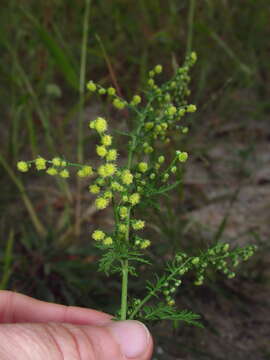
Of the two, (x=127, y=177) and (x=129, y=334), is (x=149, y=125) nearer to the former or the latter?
(x=127, y=177)

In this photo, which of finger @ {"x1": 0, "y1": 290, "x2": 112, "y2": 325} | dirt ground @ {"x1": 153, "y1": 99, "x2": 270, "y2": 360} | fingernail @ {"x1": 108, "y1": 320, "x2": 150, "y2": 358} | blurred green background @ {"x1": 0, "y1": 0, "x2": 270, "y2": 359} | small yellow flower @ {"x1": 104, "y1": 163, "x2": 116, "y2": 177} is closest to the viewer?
small yellow flower @ {"x1": 104, "y1": 163, "x2": 116, "y2": 177}

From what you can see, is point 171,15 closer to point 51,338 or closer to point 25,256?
point 25,256

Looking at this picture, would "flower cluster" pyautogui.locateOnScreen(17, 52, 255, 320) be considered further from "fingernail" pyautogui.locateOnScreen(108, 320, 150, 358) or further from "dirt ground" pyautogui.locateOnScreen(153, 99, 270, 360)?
"dirt ground" pyautogui.locateOnScreen(153, 99, 270, 360)

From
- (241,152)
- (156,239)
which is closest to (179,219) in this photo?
(156,239)

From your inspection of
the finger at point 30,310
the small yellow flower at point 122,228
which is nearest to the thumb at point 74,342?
the small yellow flower at point 122,228

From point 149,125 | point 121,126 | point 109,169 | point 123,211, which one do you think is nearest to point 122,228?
point 123,211

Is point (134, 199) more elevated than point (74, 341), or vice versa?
point (134, 199)

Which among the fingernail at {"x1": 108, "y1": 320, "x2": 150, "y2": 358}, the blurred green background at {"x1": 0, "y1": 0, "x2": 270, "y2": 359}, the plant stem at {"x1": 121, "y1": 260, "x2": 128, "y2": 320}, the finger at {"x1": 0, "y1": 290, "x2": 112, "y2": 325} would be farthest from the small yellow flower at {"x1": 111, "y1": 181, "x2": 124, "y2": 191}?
the blurred green background at {"x1": 0, "y1": 0, "x2": 270, "y2": 359}
